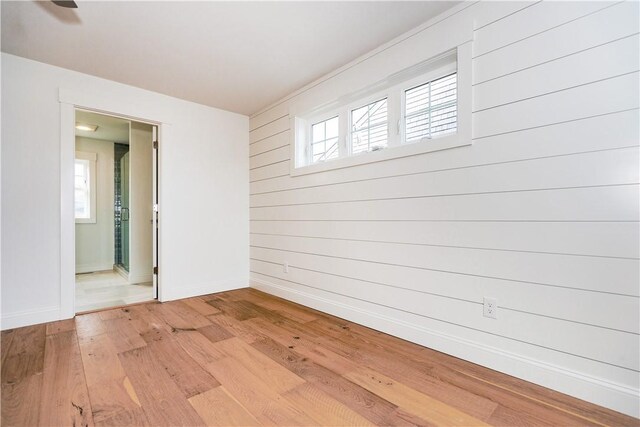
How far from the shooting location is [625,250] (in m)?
1.42

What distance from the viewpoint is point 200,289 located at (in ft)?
11.9

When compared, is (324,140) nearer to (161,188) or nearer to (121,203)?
(161,188)

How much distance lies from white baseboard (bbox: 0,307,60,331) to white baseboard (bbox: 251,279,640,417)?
2659 millimetres

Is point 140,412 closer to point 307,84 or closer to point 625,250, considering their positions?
point 625,250

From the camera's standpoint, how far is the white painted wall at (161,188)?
2.56 metres

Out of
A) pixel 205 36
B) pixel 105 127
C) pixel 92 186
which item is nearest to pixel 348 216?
pixel 205 36

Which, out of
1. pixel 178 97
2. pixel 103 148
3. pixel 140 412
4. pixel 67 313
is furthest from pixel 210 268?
pixel 103 148

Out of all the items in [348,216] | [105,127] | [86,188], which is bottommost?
[348,216]

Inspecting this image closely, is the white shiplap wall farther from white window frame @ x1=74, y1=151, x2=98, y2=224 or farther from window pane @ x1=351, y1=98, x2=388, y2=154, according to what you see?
white window frame @ x1=74, y1=151, x2=98, y2=224

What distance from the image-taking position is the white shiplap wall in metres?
1.44

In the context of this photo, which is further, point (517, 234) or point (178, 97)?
point (178, 97)

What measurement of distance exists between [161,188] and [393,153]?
263 cm

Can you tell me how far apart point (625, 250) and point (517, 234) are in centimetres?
44

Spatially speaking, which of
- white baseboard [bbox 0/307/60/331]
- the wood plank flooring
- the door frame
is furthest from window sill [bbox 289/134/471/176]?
white baseboard [bbox 0/307/60/331]
